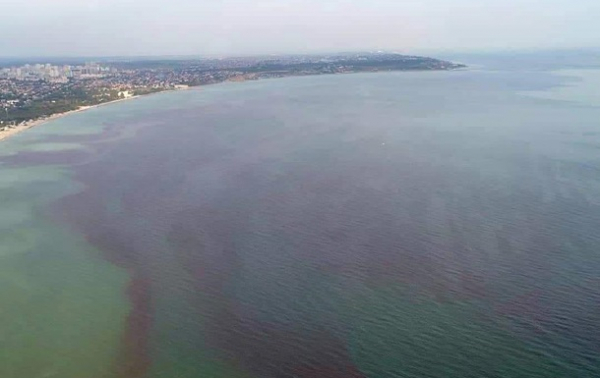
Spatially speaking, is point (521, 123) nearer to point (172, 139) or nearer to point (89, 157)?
point (172, 139)

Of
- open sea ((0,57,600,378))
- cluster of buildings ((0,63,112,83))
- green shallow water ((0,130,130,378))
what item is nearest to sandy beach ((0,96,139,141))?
open sea ((0,57,600,378))

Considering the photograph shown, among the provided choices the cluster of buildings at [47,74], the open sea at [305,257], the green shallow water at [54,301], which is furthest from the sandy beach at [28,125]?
the cluster of buildings at [47,74]

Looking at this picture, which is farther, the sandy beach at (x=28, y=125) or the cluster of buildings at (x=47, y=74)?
the cluster of buildings at (x=47, y=74)

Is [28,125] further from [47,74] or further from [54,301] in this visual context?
[47,74]

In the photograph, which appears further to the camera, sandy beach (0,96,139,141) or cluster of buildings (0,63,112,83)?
cluster of buildings (0,63,112,83)

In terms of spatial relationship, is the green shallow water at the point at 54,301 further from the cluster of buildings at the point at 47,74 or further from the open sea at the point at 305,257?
the cluster of buildings at the point at 47,74

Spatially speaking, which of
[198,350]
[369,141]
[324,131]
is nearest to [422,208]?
[198,350]

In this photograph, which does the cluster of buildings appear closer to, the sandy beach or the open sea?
the sandy beach

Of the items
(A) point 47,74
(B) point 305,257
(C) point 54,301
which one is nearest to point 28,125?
(C) point 54,301
